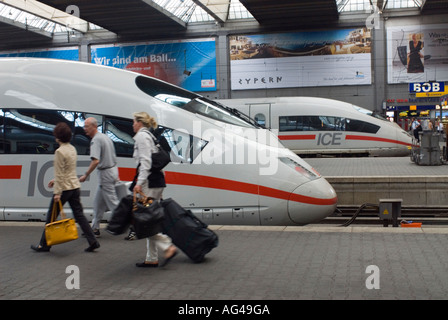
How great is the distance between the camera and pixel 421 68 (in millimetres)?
33375

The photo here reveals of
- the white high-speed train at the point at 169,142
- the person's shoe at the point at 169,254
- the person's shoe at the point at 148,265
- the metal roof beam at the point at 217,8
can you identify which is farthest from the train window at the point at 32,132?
the metal roof beam at the point at 217,8

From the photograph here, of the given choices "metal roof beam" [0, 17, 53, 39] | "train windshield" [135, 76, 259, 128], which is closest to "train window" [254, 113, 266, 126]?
"train windshield" [135, 76, 259, 128]

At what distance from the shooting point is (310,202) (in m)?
7.55

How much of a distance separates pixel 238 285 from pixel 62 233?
76.8 inches

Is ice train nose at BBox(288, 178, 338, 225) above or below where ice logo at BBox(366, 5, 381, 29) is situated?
below

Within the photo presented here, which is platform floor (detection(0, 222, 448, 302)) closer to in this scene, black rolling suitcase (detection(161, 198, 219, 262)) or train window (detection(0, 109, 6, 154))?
black rolling suitcase (detection(161, 198, 219, 262))

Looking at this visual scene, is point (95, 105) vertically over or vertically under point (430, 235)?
over

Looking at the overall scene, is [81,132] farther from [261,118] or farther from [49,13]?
[49,13]

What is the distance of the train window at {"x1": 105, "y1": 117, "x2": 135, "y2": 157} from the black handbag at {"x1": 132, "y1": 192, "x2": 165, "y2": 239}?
2581 millimetres

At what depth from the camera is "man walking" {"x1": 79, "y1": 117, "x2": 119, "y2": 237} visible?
6.49 m

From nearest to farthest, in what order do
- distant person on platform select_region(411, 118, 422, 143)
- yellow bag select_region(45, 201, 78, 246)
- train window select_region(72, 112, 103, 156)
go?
yellow bag select_region(45, 201, 78, 246)
train window select_region(72, 112, 103, 156)
distant person on platform select_region(411, 118, 422, 143)

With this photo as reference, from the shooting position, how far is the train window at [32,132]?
309 inches
